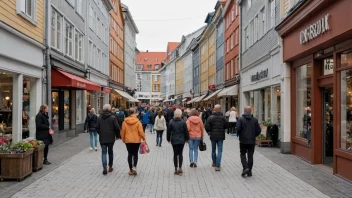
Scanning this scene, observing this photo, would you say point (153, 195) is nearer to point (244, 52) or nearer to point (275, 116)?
point (275, 116)

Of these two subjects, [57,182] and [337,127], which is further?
[337,127]

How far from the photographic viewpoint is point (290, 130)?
16.0m

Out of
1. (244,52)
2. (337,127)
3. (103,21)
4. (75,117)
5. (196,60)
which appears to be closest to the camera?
(337,127)

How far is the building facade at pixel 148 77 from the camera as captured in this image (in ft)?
400

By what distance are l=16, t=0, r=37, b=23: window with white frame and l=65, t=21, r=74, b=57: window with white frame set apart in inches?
243

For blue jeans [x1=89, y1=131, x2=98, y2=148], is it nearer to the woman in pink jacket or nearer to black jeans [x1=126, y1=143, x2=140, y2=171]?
the woman in pink jacket

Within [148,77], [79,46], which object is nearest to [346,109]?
[79,46]

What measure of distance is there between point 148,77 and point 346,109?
376 feet

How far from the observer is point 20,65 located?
14.4 meters

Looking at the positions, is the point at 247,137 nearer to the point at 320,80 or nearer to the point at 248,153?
the point at 248,153

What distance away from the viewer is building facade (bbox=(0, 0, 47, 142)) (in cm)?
1309

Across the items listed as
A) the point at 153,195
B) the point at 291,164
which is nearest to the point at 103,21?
the point at 291,164

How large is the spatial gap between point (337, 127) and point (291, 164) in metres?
2.50

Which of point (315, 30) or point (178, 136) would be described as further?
point (315, 30)
